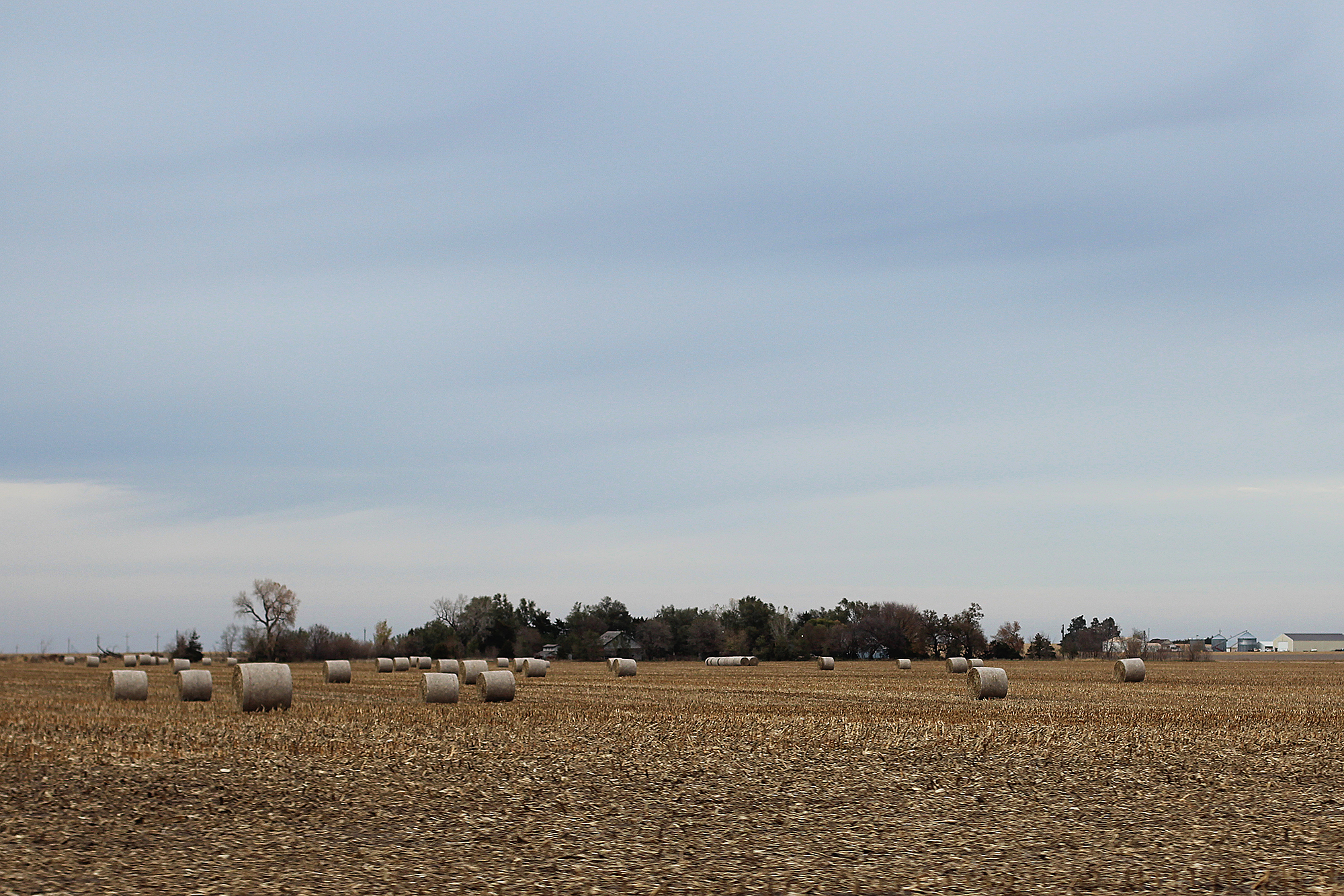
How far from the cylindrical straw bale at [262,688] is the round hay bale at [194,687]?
5.27 meters

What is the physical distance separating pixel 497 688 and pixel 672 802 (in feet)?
57.3

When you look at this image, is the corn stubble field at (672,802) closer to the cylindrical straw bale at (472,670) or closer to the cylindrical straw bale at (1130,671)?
the cylindrical straw bale at (472,670)

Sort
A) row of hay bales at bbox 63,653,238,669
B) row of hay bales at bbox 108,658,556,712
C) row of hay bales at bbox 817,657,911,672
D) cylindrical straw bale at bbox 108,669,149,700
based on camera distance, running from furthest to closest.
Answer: row of hay bales at bbox 63,653,238,669 < row of hay bales at bbox 817,657,911,672 < cylindrical straw bale at bbox 108,669,149,700 < row of hay bales at bbox 108,658,556,712

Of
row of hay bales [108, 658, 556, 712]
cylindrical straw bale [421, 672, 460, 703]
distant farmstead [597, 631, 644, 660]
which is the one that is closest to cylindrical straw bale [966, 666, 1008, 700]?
row of hay bales [108, 658, 556, 712]

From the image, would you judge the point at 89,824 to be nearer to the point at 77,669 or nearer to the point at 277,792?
the point at 277,792

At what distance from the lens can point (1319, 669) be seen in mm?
63438

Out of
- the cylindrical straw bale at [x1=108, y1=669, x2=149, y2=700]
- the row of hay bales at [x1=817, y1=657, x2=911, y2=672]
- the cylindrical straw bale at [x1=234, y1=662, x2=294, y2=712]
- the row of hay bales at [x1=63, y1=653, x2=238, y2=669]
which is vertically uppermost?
the cylindrical straw bale at [x1=234, y1=662, x2=294, y2=712]

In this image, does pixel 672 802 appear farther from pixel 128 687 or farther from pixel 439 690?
pixel 128 687

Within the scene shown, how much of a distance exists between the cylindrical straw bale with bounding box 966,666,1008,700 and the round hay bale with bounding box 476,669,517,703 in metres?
12.1

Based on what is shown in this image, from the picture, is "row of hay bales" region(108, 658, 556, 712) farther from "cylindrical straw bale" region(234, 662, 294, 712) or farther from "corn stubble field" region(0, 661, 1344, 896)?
"corn stubble field" region(0, 661, 1344, 896)

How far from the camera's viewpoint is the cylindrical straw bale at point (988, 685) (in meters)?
31.8

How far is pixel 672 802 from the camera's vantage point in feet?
43.7

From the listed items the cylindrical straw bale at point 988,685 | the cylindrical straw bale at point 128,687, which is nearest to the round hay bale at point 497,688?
the cylindrical straw bale at point 128,687

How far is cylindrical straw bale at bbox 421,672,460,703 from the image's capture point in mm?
28938
